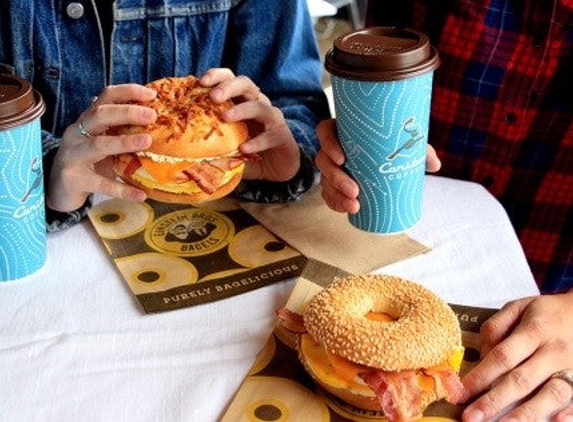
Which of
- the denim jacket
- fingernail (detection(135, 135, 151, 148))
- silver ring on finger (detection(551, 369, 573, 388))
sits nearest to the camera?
silver ring on finger (detection(551, 369, 573, 388))

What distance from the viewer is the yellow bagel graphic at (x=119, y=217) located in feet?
4.59

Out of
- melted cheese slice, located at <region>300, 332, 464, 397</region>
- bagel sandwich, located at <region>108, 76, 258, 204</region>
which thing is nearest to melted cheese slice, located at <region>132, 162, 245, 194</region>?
bagel sandwich, located at <region>108, 76, 258, 204</region>

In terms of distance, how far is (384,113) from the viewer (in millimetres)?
1189

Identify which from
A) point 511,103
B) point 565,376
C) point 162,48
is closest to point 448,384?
point 565,376

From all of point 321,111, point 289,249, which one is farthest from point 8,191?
point 321,111

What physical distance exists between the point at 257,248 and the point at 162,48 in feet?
1.79

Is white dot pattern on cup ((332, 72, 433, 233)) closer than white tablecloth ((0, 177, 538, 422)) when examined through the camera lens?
No

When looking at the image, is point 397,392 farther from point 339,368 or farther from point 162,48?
point 162,48

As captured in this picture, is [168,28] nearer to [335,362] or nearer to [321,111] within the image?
[321,111]

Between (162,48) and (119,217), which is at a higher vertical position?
(162,48)

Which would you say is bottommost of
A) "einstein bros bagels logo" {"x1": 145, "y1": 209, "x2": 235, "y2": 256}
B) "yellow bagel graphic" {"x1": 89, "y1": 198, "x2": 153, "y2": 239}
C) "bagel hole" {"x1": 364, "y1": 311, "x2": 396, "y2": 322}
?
"yellow bagel graphic" {"x1": 89, "y1": 198, "x2": 153, "y2": 239}

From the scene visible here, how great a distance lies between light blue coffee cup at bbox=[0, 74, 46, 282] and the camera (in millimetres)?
1154

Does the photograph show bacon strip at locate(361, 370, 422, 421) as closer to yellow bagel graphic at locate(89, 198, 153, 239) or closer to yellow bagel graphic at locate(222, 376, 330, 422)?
yellow bagel graphic at locate(222, 376, 330, 422)

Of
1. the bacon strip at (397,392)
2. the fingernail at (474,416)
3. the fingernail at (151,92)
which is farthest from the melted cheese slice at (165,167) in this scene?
the fingernail at (474,416)
